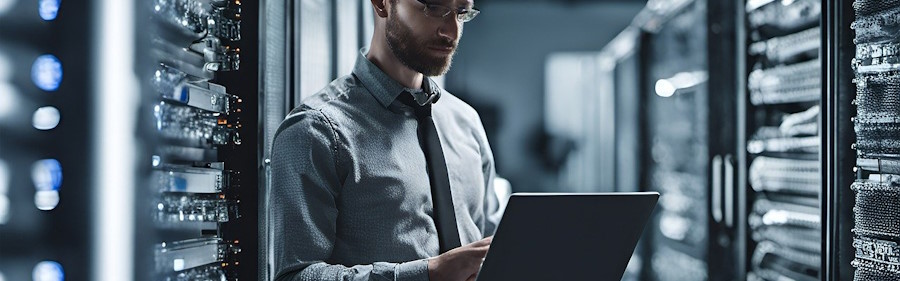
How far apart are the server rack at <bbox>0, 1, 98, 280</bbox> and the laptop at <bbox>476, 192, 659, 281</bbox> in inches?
24.8

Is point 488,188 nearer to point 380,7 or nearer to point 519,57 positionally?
point 380,7

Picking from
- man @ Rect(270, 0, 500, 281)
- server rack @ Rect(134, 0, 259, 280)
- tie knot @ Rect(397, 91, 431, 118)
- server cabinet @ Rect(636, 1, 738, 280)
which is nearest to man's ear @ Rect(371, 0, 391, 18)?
man @ Rect(270, 0, 500, 281)

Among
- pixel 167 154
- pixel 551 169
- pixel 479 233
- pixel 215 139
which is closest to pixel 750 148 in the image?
pixel 479 233

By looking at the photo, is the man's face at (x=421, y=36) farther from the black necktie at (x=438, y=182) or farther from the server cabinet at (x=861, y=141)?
the server cabinet at (x=861, y=141)

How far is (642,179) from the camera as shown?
19.4ft

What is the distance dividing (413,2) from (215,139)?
47cm

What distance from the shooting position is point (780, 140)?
3.40 m

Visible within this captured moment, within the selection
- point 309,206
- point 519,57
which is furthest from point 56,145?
point 519,57

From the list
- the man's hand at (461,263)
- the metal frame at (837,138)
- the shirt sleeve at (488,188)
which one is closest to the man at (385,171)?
the man's hand at (461,263)

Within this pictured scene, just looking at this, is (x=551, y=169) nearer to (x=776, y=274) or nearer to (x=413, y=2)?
(x=776, y=274)

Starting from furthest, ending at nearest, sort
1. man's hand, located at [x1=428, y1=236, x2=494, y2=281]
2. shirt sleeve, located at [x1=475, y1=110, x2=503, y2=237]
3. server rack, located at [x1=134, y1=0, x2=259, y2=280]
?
1. shirt sleeve, located at [x1=475, y1=110, x2=503, y2=237]
2. man's hand, located at [x1=428, y1=236, x2=494, y2=281]
3. server rack, located at [x1=134, y1=0, x2=259, y2=280]

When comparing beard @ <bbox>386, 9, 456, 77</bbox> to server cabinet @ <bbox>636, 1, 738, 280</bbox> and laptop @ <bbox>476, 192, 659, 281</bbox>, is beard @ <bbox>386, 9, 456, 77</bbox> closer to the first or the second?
laptop @ <bbox>476, 192, 659, 281</bbox>

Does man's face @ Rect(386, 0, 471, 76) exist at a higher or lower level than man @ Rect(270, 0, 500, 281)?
higher

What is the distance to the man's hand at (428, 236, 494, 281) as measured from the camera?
1567 mm
